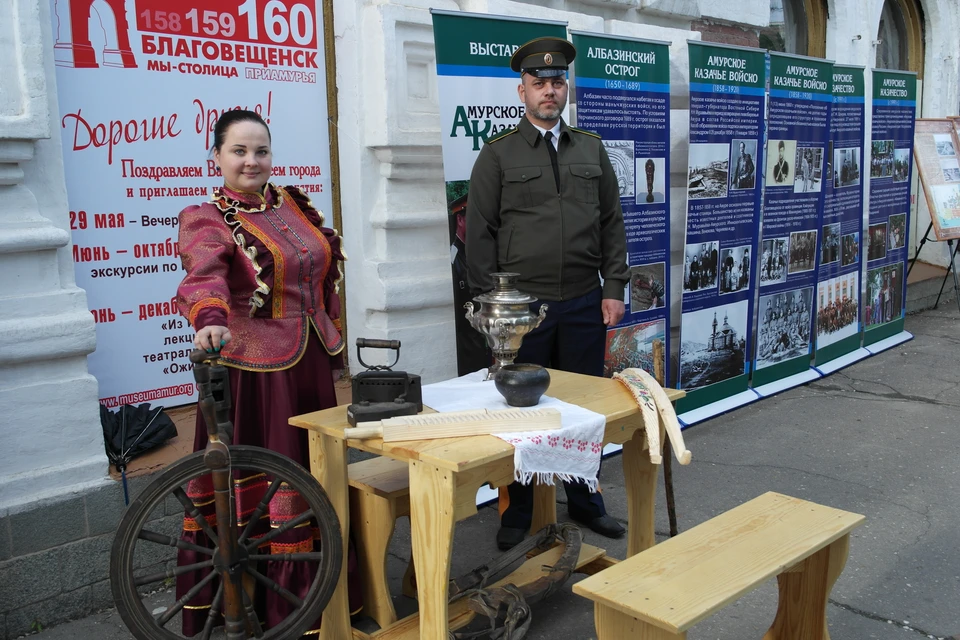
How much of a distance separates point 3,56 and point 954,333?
26.7 feet

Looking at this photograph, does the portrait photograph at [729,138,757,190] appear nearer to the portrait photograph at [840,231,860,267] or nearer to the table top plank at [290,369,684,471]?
the portrait photograph at [840,231,860,267]

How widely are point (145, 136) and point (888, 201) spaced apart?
6296 mm

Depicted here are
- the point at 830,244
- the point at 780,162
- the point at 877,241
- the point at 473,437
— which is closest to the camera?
the point at 473,437

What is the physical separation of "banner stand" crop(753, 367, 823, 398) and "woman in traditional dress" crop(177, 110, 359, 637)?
4.01 meters

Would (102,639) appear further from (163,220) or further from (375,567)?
(163,220)

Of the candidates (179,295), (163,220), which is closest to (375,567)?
(179,295)

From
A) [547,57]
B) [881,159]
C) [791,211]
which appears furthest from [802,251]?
[547,57]

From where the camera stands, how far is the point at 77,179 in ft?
12.0

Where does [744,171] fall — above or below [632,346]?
above

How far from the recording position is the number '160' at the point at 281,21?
412 cm

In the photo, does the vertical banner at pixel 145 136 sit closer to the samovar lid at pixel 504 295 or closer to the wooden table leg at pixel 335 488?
the wooden table leg at pixel 335 488

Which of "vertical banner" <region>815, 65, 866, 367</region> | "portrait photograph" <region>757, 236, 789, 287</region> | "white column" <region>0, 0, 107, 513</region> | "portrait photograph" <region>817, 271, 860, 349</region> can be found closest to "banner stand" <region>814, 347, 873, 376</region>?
"vertical banner" <region>815, 65, 866, 367</region>

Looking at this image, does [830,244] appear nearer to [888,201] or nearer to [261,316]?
[888,201]

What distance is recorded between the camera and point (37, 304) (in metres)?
3.28
